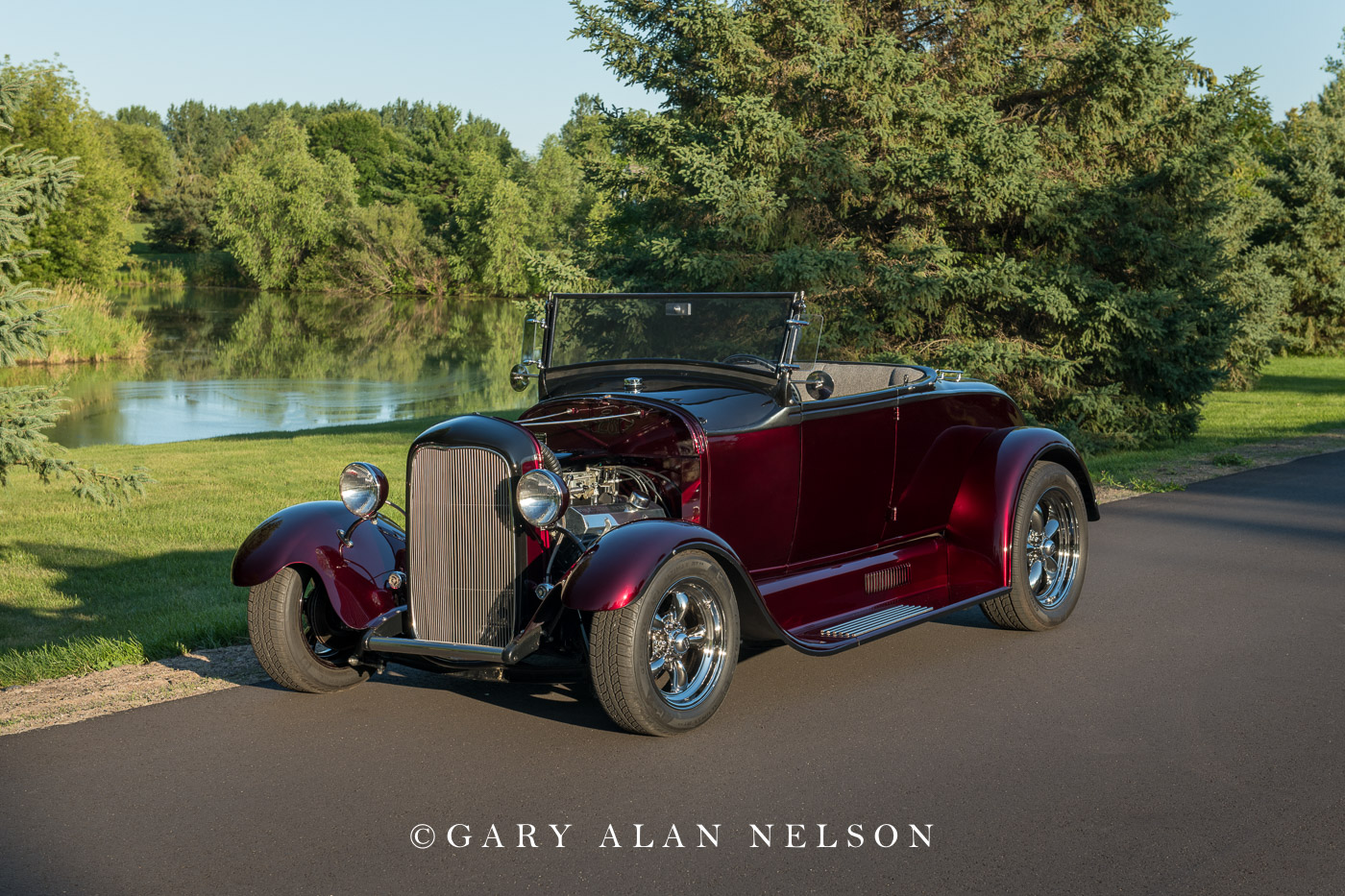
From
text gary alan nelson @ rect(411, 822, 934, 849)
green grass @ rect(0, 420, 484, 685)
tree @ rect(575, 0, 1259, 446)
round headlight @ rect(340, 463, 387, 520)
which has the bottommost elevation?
green grass @ rect(0, 420, 484, 685)

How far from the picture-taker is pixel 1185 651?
5.74 m

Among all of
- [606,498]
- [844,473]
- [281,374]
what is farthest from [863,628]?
[281,374]

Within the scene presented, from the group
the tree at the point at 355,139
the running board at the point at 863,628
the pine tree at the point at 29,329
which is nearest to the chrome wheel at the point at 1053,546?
the running board at the point at 863,628

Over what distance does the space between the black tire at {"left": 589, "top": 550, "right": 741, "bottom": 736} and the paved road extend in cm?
13

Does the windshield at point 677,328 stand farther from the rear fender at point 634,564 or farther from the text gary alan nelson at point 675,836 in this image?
the text gary alan nelson at point 675,836

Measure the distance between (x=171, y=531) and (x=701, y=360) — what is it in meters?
6.79

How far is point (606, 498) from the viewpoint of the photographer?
5242 mm

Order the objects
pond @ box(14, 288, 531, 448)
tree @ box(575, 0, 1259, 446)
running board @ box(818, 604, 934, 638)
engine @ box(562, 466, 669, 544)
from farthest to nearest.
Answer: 1. pond @ box(14, 288, 531, 448)
2. tree @ box(575, 0, 1259, 446)
3. running board @ box(818, 604, 934, 638)
4. engine @ box(562, 466, 669, 544)

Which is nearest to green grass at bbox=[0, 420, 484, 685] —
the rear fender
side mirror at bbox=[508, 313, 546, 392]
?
side mirror at bbox=[508, 313, 546, 392]

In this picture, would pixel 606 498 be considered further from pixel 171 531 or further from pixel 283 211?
pixel 283 211

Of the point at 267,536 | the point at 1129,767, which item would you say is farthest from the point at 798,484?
the point at 267,536

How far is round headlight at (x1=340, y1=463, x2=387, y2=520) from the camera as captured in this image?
536 cm

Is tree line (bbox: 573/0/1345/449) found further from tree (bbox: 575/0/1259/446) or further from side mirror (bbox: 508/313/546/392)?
side mirror (bbox: 508/313/546/392)

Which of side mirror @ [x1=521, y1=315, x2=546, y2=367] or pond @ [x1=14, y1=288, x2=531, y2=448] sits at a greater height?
side mirror @ [x1=521, y1=315, x2=546, y2=367]
